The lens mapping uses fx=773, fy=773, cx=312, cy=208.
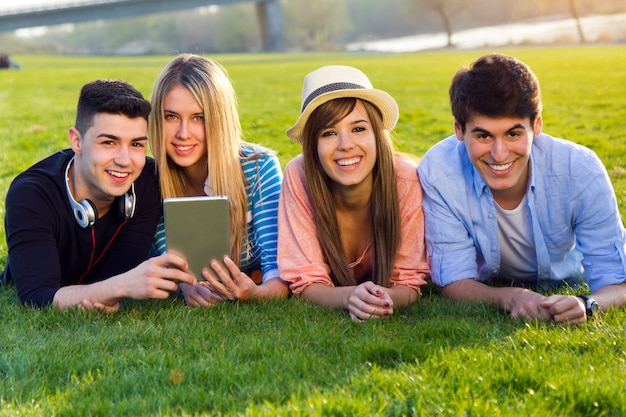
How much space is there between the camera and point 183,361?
3475mm

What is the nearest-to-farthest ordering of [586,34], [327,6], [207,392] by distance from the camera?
1. [207,392]
2. [586,34]
3. [327,6]

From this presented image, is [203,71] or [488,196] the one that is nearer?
[488,196]

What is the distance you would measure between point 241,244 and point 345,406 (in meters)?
2.06

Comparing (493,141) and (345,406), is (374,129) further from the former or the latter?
(345,406)

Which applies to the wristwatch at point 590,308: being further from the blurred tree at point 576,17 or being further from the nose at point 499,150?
the blurred tree at point 576,17

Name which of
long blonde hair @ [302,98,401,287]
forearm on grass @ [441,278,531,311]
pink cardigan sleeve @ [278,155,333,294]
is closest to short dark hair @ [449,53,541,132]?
long blonde hair @ [302,98,401,287]

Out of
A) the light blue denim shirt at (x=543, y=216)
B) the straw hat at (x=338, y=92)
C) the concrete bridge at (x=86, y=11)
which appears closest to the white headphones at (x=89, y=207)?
the straw hat at (x=338, y=92)

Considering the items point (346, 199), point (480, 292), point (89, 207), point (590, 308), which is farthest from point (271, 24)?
point (590, 308)

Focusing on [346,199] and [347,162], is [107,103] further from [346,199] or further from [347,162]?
[346,199]

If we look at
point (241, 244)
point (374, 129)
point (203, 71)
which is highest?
point (203, 71)

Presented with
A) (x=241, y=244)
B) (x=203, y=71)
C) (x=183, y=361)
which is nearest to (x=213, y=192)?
(x=241, y=244)

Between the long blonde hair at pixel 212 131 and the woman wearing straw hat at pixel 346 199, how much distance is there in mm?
344

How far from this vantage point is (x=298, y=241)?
4.43 m

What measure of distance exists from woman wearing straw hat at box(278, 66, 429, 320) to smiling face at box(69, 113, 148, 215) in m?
0.86
